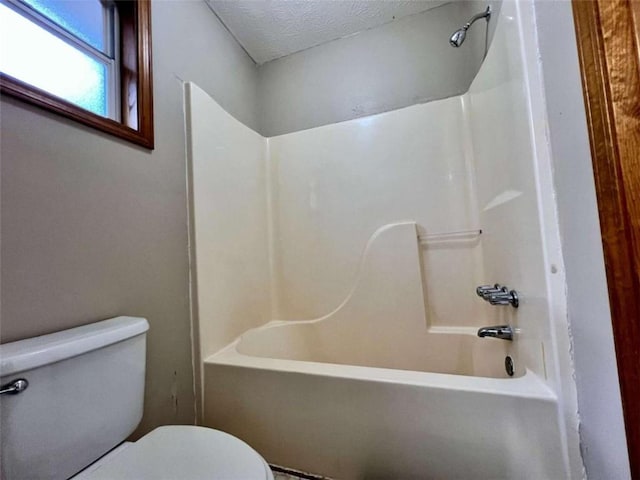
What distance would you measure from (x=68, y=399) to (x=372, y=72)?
2.11 meters

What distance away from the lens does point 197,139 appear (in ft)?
4.17

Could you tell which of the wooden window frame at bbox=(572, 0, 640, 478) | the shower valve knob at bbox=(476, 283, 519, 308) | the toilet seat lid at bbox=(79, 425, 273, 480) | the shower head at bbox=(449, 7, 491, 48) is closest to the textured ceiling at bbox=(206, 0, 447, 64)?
the shower head at bbox=(449, 7, 491, 48)

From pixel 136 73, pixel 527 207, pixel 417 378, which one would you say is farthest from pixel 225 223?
pixel 527 207

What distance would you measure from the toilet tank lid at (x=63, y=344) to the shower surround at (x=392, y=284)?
409mm

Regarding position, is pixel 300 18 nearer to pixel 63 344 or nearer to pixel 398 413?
pixel 63 344

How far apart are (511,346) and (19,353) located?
1.48 m

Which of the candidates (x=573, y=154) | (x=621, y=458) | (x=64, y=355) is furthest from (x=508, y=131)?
(x=64, y=355)

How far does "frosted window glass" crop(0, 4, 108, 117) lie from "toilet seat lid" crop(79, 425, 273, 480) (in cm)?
Answer: 105

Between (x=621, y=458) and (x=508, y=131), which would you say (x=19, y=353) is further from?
(x=508, y=131)

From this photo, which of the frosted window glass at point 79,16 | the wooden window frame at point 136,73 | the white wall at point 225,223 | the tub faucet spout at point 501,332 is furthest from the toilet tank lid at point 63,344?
the tub faucet spout at point 501,332

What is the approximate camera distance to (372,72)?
1773 mm

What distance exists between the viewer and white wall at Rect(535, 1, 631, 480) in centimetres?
52

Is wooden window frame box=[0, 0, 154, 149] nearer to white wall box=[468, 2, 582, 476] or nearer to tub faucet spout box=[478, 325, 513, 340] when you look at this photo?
white wall box=[468, 2, 582, 476]

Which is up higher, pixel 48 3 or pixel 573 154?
pixel 48 3
